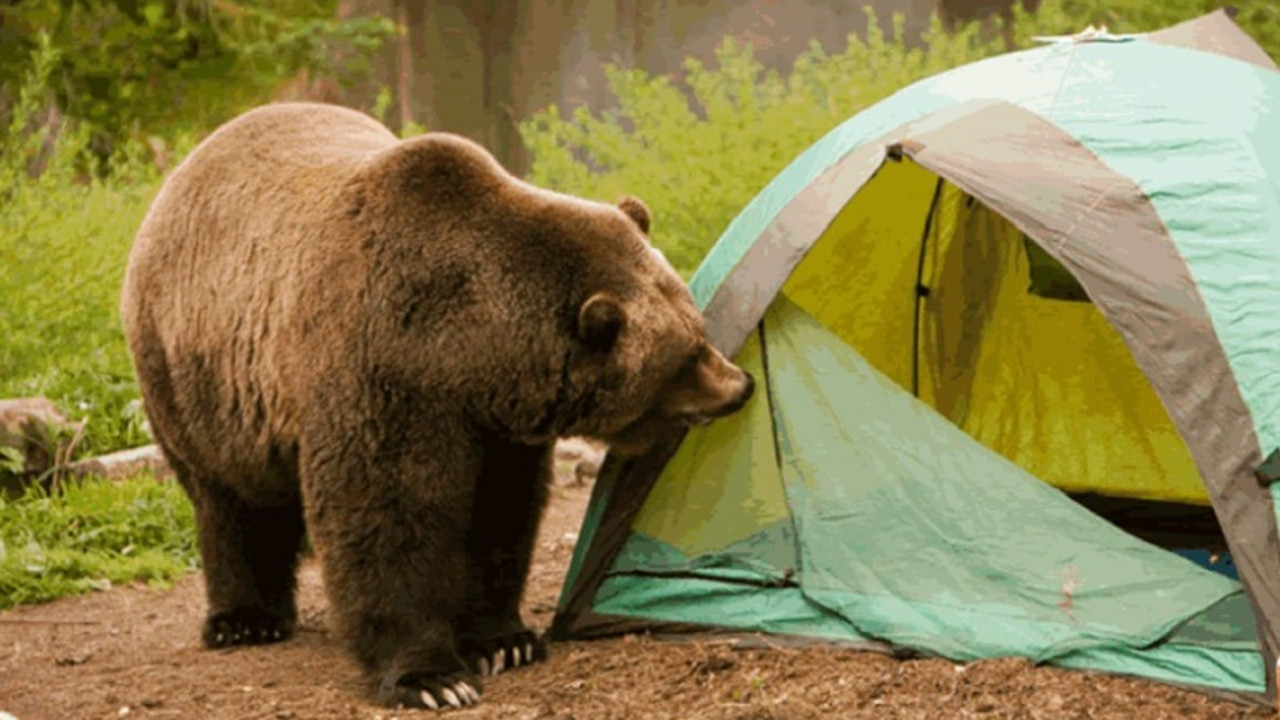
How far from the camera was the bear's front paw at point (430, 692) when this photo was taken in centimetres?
509

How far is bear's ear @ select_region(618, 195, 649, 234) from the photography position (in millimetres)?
5641

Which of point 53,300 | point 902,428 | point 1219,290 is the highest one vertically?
point 1219,290

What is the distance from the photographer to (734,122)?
10602mm

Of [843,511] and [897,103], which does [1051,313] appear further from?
[843,511]

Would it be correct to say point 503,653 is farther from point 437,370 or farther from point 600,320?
point 600,320

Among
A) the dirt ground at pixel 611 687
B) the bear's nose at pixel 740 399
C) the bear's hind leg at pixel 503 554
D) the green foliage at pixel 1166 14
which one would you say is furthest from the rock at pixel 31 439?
the green foliage at pixel 1166 14

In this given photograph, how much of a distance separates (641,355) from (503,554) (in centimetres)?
86

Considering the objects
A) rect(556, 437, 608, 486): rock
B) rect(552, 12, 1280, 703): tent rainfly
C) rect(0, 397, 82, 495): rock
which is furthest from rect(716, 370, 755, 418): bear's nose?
rect(556, 437, 608, 486): rock

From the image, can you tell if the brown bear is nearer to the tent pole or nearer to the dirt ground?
the dirt ground

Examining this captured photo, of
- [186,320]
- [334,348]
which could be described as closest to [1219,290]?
[334,348]

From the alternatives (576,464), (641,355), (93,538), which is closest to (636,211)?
(641,355)

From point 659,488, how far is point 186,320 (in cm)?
152

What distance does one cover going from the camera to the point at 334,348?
521 cm

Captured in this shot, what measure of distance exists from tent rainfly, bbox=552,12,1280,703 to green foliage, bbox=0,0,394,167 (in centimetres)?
1013
